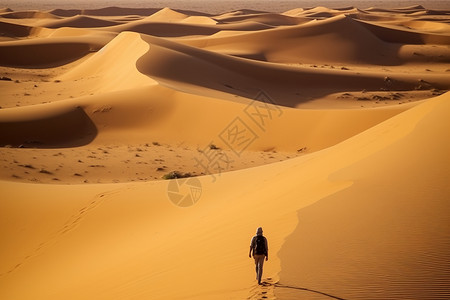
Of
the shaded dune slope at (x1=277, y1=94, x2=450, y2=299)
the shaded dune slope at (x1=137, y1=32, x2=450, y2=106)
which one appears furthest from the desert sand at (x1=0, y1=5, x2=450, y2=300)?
the shaded dune slope at (x1=137, y1=32, x2=450, y2=106)

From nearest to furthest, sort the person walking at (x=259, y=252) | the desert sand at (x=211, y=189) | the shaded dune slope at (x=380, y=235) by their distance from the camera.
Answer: the shaded dune slope at (x=380, y=235)
the person walking at (x=259, y=252)
the desert sand at (x=211, y=189)

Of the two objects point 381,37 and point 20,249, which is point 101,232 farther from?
point 381,37

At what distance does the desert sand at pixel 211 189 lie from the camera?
18.7ft

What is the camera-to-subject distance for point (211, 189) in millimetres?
11961

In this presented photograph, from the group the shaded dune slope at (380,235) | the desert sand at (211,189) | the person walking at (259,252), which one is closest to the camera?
the shaded dune slope at (380,235)

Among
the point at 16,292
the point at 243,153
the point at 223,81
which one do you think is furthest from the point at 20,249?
the point at 223,81

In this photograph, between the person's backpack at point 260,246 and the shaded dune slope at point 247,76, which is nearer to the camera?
the person's backpack at point 260,246

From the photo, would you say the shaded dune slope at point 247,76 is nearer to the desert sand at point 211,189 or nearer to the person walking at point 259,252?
the desert sand at point 211,189

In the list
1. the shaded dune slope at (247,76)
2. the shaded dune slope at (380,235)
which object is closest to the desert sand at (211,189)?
the shaded dune slope at (380,235)

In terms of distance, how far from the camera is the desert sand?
18.7 ft

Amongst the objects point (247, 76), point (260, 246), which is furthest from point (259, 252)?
point (247, 76)

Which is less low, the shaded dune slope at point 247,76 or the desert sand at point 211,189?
the shaded dune slope at point 247,76

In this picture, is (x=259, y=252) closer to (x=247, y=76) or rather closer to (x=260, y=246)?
(x=260, y=246)

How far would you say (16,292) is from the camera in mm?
7938
